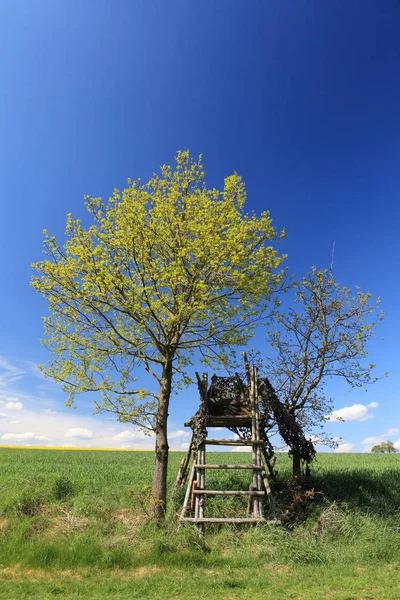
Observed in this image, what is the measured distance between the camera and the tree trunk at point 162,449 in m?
11.9

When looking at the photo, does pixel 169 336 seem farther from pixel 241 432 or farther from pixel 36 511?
pixel 36 511

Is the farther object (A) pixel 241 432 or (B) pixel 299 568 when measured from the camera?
(A) pixel 241 432

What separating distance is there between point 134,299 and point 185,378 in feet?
Answer: 11.0

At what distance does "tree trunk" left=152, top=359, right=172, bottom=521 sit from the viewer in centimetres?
1191

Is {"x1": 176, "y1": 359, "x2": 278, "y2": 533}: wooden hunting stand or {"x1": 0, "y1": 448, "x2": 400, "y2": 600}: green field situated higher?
{"x1": 176, "y1": 359, "x2": 278, "y2": 533}: wooden hunting stand

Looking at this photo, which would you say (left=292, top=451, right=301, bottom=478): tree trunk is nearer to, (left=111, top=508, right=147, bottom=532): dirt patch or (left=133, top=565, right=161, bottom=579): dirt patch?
(left=111, top=508, right=147, bottom=532): dirt patch

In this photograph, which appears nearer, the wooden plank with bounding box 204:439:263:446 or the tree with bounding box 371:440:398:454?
the wooden plank with bounding box 204:439:263:446

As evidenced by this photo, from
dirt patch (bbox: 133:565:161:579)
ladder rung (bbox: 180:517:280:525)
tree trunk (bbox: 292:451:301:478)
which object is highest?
tree trunk (bbox: 292:451:301:478)

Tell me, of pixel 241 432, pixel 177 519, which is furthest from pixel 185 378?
pixel 177 519

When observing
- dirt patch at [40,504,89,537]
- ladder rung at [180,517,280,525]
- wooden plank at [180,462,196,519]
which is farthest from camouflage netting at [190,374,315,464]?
dirt patch at [40,504,89,537]

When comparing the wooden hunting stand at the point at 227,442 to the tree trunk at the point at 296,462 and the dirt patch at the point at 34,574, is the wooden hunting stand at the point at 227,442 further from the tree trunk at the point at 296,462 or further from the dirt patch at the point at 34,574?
the dirt patch at the point at 34,574

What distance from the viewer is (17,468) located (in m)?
27.8

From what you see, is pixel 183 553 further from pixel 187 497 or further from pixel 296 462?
pixel 296 462

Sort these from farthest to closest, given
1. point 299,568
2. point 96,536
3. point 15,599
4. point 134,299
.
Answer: point 134,299, point 96,536, point 299,568, point 15,599
